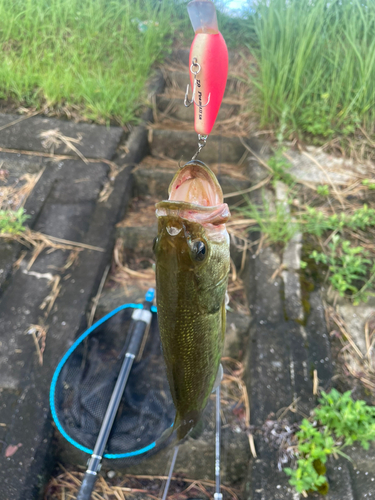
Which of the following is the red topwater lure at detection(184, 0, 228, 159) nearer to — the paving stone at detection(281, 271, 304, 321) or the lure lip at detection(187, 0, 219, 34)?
the lure lip at detection(187, 0, 219, 34)

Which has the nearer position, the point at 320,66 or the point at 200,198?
the point at 200,198

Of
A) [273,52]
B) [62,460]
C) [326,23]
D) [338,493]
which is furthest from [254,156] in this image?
[62,460]

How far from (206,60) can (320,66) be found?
276 centimetres

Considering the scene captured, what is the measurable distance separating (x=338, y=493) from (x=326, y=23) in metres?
3.72

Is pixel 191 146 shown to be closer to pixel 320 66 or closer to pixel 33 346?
pixel 320 66

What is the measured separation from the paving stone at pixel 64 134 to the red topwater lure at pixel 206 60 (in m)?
2.15

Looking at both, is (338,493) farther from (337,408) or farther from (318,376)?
(318,376)

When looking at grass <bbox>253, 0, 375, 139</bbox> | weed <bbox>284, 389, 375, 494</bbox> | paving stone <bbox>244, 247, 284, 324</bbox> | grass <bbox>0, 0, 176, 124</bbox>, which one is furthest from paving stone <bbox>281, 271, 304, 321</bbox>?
grass <bbox>0, 0, 176, 124</bbox>

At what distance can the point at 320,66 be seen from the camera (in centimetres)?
297

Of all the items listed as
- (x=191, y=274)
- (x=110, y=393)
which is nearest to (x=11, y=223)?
(x=110, y=393)

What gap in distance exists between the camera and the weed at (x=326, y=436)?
150 cm

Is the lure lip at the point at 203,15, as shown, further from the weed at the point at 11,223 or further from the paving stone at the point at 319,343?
the weed at the point at 11,223

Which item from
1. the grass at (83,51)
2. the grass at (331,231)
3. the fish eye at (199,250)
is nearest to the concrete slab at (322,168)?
the grass at (331,231)

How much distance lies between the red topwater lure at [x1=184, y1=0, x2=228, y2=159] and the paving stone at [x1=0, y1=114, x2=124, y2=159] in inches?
84.5
